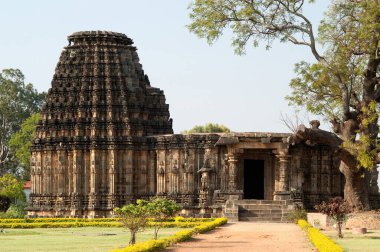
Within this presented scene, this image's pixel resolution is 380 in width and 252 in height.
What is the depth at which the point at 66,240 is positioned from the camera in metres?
32.3

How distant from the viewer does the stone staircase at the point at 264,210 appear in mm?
45094

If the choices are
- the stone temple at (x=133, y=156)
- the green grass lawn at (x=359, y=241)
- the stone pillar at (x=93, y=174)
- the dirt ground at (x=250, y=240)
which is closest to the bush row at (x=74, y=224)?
the dirt ground at (x=250, y=240)

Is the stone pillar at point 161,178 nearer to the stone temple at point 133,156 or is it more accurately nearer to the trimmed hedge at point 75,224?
the stone temple at point 133,156

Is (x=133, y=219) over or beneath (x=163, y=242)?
over

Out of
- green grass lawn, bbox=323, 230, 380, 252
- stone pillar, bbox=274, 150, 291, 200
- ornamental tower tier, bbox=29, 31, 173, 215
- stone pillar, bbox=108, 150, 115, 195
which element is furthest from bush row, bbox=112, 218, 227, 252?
ornamental tower tier, bbox=29, 31, 173, 215

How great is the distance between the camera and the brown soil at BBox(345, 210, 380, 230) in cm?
3834

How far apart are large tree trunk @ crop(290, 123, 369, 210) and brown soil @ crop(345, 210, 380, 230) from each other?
2.98m

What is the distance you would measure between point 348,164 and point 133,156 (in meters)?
14.8

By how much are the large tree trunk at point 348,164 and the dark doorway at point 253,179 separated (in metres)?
6.60

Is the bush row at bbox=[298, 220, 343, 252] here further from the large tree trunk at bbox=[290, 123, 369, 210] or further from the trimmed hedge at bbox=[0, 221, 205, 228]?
the trimmed hedge at bbox=[0, 221, 205, 228]

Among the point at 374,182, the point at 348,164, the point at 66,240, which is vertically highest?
the point at 348,164

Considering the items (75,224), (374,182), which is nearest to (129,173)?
(75,224)

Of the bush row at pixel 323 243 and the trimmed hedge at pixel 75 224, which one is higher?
the bush row at pixel 323 243

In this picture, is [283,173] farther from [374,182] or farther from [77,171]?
[77,171]
